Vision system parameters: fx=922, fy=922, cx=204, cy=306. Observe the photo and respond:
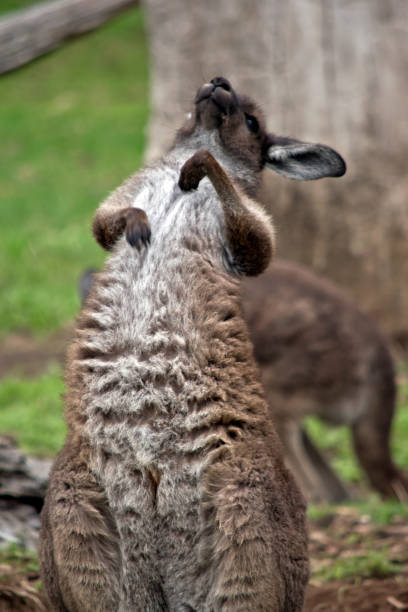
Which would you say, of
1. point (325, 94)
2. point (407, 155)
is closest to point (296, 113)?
point (325, 94)

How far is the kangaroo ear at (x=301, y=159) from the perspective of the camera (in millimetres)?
4051

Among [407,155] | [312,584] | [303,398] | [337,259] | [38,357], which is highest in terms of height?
[407,155]

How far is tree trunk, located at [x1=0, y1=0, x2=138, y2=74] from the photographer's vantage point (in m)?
6.51

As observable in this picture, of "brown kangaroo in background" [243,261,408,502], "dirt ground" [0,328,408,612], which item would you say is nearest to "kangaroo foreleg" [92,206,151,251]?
"dirt ground" [0,328,408,612]

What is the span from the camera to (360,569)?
15.1ft

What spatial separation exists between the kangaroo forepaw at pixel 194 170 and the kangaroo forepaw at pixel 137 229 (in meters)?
0.22

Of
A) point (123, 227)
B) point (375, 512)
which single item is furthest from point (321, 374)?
point (123, 227)

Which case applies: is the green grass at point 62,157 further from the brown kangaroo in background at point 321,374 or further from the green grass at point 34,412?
the brown kangaroo in background at point 321,374

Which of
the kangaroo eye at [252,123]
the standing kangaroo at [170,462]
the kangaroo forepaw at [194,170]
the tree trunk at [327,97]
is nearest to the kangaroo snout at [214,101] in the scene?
the kangaroo eye at [252,123]

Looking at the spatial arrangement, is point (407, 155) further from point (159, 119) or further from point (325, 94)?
point (159, 119)

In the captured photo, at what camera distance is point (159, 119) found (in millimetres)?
9242

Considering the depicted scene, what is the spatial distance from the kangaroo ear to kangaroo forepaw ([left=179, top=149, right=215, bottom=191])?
0.67m

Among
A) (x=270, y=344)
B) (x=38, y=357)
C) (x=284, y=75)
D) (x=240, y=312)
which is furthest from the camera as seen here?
(x=38, y=357)

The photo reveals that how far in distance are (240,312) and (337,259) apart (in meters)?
5.73
